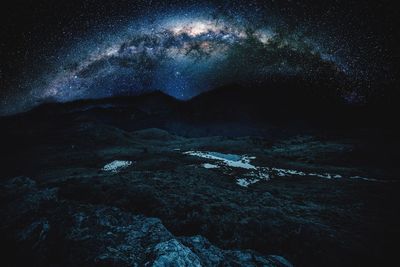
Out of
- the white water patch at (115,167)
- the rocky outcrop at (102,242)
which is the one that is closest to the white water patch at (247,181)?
the rocky outcrop at (102,242)

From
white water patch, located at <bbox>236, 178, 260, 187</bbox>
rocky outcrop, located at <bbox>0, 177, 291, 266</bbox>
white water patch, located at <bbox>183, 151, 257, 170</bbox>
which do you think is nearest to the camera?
rocky outcrop, located at <bbox>0, 177, 291, 266</bbox>

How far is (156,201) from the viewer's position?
13875 mm

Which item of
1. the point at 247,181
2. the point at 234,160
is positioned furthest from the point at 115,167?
the point at 234,160

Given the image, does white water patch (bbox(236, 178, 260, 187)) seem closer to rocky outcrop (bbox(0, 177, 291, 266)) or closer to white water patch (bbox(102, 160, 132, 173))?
rocky outcrop (bbox(0, 177, 291, 266))

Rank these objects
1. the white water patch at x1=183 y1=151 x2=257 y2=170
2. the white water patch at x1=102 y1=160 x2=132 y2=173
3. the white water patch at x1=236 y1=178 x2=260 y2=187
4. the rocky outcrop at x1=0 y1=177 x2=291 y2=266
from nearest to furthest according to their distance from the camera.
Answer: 1. the rocky outcrop at x1=0 y1=177 x2=291 y2=266
2. the white water patch at x1=236 y1=178 x2=260 y2=187
3. the white water patch at x1=102 y1=160 x2=132 y2=173
4. the white water patch at x1=183 y1=151 x2=257 y2=170

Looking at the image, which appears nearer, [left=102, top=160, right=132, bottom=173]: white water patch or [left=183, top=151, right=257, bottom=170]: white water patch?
[left=102, top=160, right=132, bottom=173]: white water patch

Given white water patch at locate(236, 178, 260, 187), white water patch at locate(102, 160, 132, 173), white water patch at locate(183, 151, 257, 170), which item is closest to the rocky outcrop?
white water patch at locate(236, 178, 260, 187)

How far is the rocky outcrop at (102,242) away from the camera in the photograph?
774 centimetres

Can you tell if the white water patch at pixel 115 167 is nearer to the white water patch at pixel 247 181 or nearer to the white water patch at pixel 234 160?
the white water patch at pixel 234 160

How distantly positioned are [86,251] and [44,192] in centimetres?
1025

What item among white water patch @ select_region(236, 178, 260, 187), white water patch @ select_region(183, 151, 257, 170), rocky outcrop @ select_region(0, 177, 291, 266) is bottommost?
white water patch @ select_region(183, 151, 257, 170)

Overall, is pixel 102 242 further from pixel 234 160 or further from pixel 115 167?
pixel 234 160

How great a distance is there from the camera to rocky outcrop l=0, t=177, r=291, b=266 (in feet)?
25.4

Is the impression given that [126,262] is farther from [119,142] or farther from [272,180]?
[119,142]
